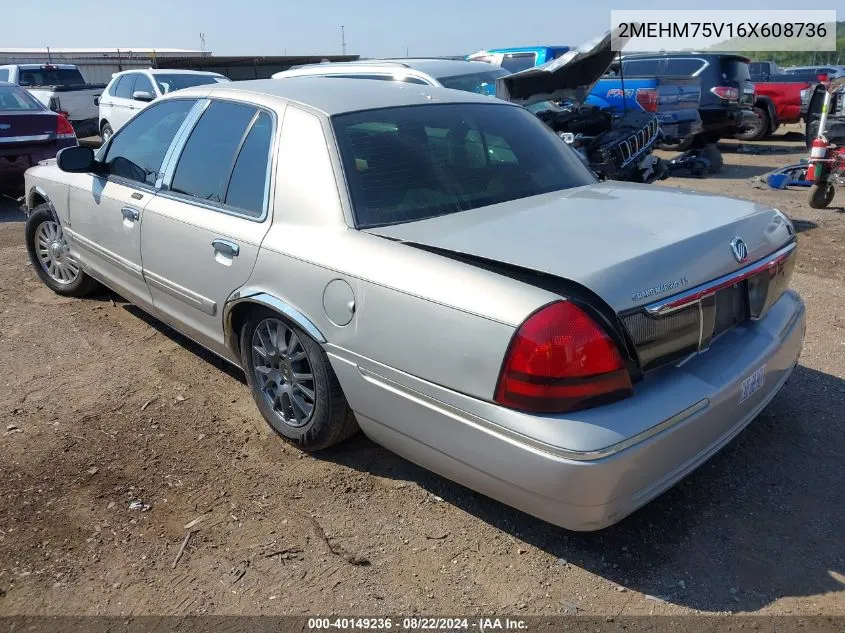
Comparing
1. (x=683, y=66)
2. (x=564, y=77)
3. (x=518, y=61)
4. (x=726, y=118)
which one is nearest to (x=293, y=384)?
(x=564, y=77)

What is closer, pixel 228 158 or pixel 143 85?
pixel 228 158

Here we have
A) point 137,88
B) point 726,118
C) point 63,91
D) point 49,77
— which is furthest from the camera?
point 49,77

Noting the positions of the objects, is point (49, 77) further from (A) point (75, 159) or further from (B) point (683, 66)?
(A) point (75, 159)

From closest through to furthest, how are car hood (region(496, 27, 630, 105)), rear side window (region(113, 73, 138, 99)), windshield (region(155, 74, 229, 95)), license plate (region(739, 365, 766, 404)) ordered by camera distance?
license plate (region(739, 365, 766, 404))
car hood (region(496, 27, 630, 105))
windshield (region(155, 74, 229, 95))
rear side window (region(113, 73, 138, 99))

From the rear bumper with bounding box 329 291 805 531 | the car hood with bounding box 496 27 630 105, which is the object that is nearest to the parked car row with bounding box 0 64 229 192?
the car hood with bounding box 496 27 630 105

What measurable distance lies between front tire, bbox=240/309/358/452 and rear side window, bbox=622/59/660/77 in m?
13.4

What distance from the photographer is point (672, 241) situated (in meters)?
2.56

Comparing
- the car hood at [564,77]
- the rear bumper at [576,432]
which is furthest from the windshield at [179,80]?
the rear bumper at [576,432]

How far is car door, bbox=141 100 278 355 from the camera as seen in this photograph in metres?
3.35

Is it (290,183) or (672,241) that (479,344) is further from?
(290,183)

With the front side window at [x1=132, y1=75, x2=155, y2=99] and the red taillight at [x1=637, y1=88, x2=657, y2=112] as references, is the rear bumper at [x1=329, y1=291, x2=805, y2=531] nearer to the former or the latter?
the red taillight at [x1=637, y1=88, x2=657, y2=112]

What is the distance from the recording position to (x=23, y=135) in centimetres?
897

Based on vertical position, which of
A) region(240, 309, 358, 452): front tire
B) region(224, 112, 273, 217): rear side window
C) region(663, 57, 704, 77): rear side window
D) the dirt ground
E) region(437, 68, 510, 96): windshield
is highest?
region(663, 57, 704, 77): rear side window

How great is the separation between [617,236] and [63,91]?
611 inches
